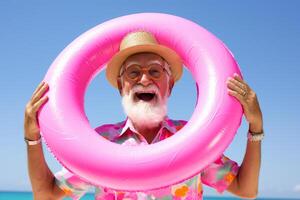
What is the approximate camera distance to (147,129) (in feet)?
9.98

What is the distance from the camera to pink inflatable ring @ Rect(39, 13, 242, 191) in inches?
101

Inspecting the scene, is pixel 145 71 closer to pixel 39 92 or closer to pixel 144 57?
pixel 144 57

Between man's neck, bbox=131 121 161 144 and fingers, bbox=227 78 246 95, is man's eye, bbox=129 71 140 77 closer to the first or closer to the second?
man's neck, bbox=131 121 161 144

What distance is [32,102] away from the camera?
294cm

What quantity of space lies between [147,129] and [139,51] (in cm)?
50

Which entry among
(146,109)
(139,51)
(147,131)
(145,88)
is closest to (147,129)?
(147,131)

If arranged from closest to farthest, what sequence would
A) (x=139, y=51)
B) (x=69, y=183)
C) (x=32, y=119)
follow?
(x=32, y=119)
(x=69, y=183)
(x=139, y=51)

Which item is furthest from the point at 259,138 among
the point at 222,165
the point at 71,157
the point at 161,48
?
the point at 71,157

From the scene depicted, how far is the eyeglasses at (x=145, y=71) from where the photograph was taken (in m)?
3.04

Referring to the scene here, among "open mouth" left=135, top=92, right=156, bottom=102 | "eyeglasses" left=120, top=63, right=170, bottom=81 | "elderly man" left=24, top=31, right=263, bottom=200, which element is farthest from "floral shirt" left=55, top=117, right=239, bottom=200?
"eyeglasses" left=120, top=63, right=170, bottom=81

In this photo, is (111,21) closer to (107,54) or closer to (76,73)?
(107,54)

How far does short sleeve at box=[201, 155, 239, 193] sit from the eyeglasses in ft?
2.07

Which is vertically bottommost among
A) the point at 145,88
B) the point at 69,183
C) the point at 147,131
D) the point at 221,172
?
the point at 69,183

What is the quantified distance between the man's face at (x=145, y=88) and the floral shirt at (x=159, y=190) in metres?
0.09
